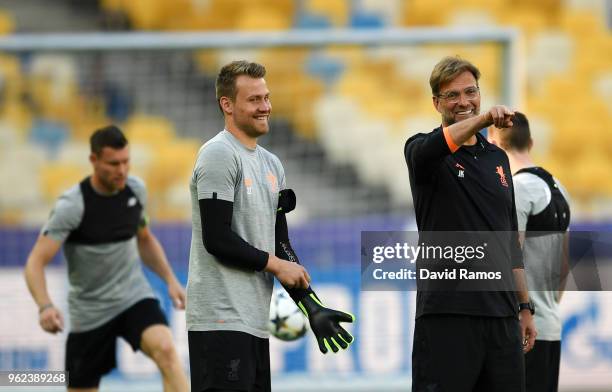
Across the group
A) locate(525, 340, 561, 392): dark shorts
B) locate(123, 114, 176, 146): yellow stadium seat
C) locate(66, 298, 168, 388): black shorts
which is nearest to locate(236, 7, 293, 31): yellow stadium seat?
locate(123, 114, 176, 146): yellow stadium seat

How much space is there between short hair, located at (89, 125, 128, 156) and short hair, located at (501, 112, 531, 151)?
2.55 metres

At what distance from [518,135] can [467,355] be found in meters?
1.84

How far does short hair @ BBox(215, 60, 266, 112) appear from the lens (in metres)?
4.85

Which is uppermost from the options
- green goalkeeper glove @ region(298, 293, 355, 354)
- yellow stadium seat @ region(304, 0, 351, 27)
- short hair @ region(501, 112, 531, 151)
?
yellow stadium seat @ region(304, 0, 351, 27)

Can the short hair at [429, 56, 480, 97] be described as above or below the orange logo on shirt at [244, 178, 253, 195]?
above

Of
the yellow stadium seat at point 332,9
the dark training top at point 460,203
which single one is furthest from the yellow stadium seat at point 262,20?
the dark training top at point 460,203

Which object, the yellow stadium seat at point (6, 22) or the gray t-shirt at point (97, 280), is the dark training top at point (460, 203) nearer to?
the gray t-shirt at point (97, 280)

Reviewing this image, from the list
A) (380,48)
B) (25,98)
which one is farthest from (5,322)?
(380,48)

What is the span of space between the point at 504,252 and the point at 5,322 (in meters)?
5.81

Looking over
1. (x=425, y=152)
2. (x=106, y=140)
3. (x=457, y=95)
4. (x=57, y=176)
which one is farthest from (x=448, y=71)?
(x=57, y=176)

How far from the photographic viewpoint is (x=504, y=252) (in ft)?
15.9

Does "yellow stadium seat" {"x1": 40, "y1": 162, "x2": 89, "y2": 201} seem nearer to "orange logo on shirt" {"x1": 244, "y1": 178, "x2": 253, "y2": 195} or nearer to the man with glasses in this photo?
"orange logo on shirt" {"x1": 244, "y1": 178, "x2": 253, "y2": 195}

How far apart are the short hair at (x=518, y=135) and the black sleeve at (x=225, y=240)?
207cm

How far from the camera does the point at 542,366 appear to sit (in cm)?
591
